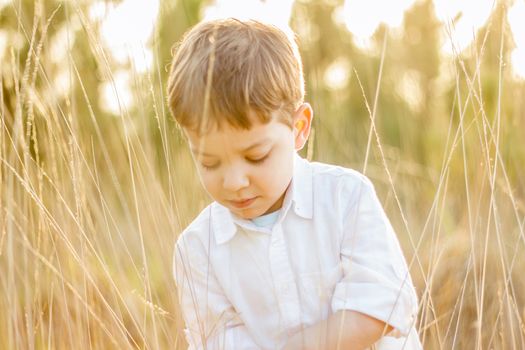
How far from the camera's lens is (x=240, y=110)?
1.47 m

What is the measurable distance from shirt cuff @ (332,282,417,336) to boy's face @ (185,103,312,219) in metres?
0.21

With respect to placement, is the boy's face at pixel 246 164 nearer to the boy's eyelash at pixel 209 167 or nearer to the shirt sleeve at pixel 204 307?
the boy's eyelash at pixel 209 167

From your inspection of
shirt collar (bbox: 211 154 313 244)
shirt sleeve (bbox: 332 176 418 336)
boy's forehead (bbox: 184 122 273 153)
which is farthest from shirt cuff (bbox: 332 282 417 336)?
boy's forehead (bbox: 184 122 273 153)

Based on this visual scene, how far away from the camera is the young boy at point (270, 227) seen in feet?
4.91

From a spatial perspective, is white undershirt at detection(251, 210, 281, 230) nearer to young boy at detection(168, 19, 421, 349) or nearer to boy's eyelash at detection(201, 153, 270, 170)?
young boy at detection(168, 19, 421, 349)

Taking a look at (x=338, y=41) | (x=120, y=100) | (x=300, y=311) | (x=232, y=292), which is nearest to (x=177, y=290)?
(x=232, y=292)

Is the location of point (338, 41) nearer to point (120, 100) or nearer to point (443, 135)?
point (443, 135)

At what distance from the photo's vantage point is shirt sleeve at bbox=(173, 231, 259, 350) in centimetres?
164

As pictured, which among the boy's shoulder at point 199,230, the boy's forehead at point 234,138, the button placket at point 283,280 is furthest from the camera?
the boy's shoulder at point 199,230

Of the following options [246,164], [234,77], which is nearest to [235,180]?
[246,164]

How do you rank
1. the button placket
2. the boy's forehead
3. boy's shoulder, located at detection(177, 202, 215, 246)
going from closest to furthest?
the boy's forehead < the button placket < boy's shoulder, located at detection(177, 202, 215, 246)

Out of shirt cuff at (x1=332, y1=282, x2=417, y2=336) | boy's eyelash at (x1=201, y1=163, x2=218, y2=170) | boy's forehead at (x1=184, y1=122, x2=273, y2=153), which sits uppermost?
boy's forehead at (x1=184, y1=122, x2=273, y2=153)

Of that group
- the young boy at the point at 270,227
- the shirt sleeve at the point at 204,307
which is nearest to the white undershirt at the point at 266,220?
the young boy at the point at 270,227

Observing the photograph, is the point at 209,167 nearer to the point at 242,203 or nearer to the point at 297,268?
the point at 242,203
